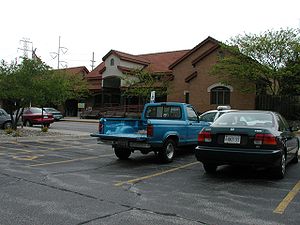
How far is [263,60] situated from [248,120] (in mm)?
21228

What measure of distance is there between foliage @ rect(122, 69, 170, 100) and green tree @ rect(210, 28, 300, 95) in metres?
8.67

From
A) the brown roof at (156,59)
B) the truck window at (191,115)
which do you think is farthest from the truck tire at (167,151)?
the brown roof at (156,59)

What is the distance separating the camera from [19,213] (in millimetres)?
5164

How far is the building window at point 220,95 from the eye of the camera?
32.8m

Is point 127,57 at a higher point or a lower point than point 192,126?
higher

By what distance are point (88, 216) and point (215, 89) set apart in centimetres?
Answer: 2960

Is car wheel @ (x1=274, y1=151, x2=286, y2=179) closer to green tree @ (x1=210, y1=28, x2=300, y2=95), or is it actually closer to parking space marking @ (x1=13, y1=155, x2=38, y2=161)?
parking space marking @ (x1=13, y1=155, x2=38, y2=161)

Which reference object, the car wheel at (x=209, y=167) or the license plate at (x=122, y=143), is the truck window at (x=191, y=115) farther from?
the car wheel at (x=209, y=167)

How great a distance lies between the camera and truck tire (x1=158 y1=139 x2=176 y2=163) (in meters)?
9.96

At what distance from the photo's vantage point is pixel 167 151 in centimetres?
1017

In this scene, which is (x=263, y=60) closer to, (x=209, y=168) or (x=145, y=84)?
(x=145, y=84)

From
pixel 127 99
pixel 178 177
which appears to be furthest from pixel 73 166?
pixel 127 99

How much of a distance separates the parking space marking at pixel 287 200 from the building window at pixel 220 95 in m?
25.9

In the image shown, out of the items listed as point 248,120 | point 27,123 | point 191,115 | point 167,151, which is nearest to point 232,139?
point 248,120
